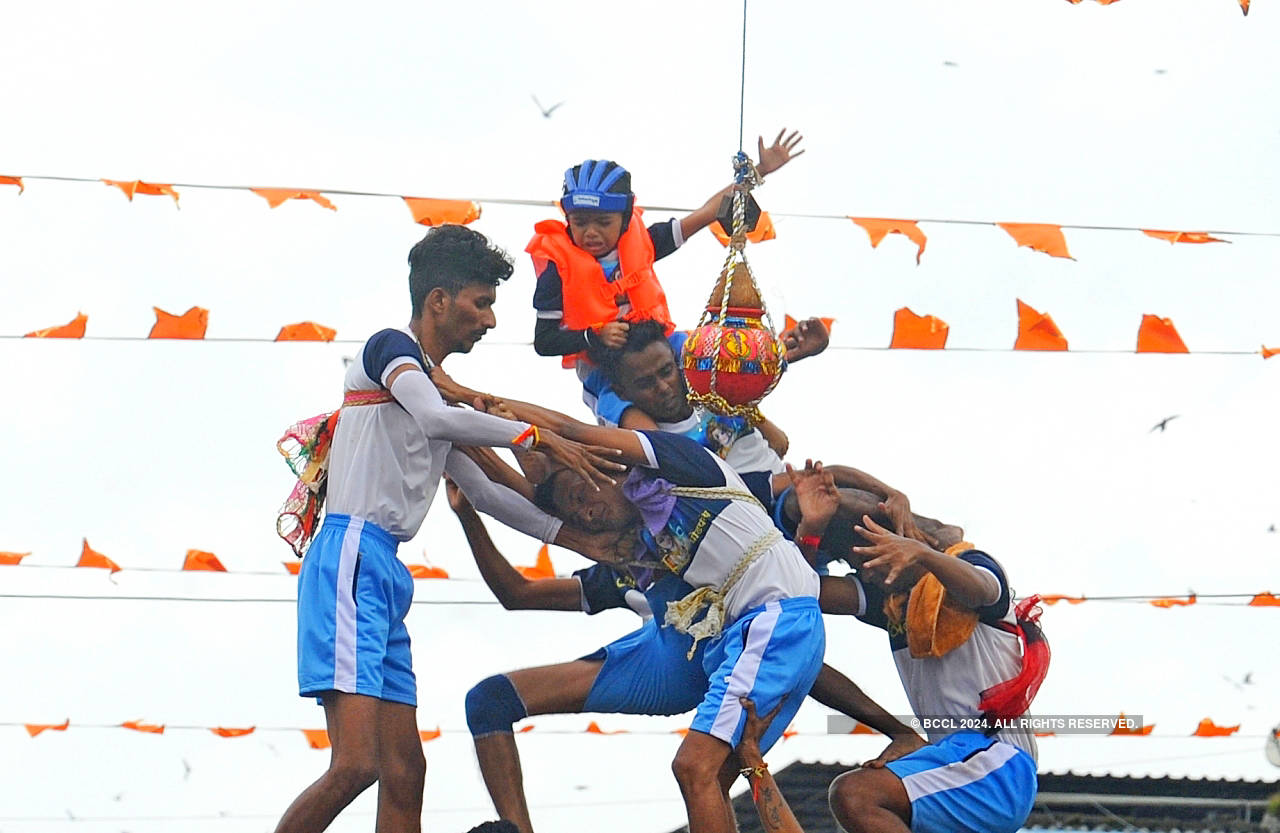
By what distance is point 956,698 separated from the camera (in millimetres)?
7426

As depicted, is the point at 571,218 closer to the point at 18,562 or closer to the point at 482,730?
the point at 482,730

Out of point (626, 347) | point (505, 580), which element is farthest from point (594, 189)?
point (505, 580)

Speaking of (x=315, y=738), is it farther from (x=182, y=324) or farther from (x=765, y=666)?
(x=765, y=666)

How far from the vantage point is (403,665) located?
7094mm

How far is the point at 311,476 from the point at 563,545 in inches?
34.4

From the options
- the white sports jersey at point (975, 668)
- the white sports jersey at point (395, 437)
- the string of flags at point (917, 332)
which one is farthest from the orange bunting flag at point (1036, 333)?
the white sports jersey at point (395, 437)

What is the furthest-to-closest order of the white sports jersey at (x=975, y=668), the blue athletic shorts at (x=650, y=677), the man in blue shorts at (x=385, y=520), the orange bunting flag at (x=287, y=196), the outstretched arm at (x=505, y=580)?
the orange bunting flag at (x=287, y=196), the outstretched arm at (x=505, y=580), the blue athletic shorts at (x=650, y=677), the white sports jersey at (x=975, y=668), the man in blue shorts at (x=385, y=520)

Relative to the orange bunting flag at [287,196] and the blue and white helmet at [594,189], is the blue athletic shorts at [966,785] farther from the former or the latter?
the orange bunting flag at [287,196]

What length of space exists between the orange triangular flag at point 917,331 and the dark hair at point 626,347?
192 centimetres

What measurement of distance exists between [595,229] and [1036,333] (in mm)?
2379

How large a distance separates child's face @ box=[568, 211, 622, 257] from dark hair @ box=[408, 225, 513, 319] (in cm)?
80

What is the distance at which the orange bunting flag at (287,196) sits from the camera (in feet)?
30.3

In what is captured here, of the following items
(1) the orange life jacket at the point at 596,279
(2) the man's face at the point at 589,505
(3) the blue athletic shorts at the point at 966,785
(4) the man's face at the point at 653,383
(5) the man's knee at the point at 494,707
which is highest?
(1) the orange life jacket at the point at 596,279

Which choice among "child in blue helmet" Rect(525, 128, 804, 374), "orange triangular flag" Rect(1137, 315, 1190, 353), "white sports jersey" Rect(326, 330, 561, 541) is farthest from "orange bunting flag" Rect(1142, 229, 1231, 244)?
"white sports jersey" Rect(326, 330, 561, 541)
